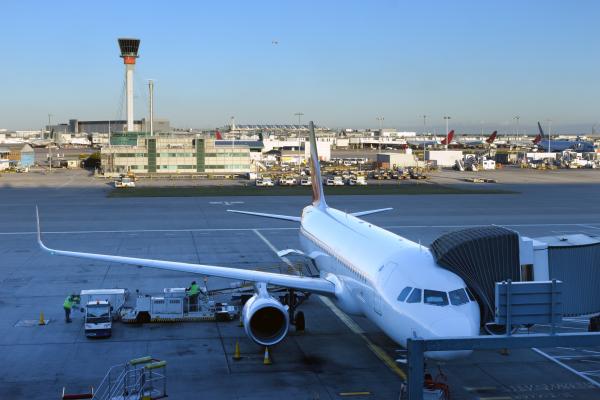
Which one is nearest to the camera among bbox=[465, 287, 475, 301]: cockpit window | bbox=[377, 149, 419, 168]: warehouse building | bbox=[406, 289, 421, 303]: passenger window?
bbox=[406, 289, 421, 303]: passenger window

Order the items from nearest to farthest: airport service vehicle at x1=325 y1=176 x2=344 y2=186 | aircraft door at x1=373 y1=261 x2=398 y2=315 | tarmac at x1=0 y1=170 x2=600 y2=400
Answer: tarmac at x1=0 y1=170 x2=600 y2=400 < aircraft door at x1=373 y1=261 x2=398 y2=315 < airport service vehicle at x1=325 y1=176 x2=344 y2=186

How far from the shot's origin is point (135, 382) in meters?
22.1

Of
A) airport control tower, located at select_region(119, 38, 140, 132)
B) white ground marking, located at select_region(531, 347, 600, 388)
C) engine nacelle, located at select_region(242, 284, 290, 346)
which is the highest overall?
airport control tower, located at select_region(119, 38, 140, 132)

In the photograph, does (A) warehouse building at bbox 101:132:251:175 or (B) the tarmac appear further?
(A) warehouse building at bbox 101:132:251:175

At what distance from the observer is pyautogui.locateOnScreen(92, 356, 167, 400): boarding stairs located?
20891mm

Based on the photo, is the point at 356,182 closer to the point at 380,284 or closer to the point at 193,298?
the point at 193,298

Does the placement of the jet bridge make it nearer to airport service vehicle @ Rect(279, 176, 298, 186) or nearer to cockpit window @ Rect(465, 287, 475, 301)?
cockpit window @ Rect(465, 287, 475, 301)

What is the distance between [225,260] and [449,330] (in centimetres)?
2848

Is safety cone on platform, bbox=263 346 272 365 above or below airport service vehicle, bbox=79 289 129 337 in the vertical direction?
below

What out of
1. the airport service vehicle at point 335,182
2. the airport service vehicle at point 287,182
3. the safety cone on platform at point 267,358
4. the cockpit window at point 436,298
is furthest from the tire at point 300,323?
the airport service vehicle at point 287,182

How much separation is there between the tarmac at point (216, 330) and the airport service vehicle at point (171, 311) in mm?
590

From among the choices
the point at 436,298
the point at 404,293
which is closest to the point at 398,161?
the point at 404,293

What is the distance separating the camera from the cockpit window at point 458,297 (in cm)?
2048

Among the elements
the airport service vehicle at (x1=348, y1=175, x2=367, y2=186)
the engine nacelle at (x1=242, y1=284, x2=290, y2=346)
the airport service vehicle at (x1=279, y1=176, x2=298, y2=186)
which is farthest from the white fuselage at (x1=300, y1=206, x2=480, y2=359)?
the airport service vehicle at (x1=348, y1=175, x2=367, y2=186)
